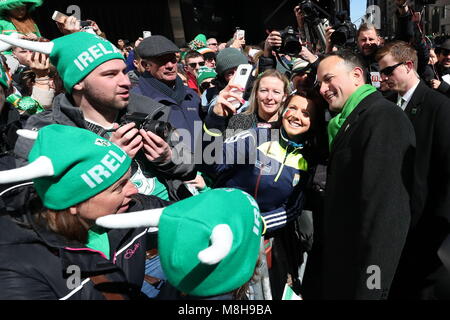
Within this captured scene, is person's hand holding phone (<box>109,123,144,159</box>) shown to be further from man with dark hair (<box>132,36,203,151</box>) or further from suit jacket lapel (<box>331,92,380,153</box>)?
suit jacket lapel (<box>331,92,380,153</box>)

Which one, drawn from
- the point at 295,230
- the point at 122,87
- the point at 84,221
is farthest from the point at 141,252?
the point at 295,230

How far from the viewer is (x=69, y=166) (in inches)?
52.4

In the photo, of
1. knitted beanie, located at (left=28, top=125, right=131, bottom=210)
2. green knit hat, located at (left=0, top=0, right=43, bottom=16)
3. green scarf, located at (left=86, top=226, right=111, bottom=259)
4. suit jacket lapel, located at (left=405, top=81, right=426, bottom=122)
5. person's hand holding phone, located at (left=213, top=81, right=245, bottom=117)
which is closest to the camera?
knitted beanie, located at (left=28, top=125, right=131, bottom=210)

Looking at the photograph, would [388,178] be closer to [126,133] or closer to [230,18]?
[126,133]

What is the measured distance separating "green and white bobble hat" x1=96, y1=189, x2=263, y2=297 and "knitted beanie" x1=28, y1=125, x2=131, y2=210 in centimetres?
24

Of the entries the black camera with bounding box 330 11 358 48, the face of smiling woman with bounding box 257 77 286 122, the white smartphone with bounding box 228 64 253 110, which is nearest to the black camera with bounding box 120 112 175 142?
the white smartphone with bounding box 228 64 253 110

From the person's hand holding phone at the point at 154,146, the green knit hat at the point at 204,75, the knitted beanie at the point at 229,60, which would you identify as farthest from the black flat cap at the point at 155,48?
the green knit hat at the point at 204,75

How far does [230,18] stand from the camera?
53.9 feet

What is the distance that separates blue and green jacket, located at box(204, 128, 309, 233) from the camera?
2510 mm

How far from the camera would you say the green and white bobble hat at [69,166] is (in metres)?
1.30

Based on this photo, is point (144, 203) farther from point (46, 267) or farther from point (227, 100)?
point (227, 100)

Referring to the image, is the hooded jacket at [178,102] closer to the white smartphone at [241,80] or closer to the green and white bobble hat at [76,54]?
the white smartphone at [241,80]

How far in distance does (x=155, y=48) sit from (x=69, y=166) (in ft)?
7.06

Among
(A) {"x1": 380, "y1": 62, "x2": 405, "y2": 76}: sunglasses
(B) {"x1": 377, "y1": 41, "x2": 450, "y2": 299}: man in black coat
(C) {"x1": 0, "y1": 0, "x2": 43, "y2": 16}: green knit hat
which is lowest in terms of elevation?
(B) {"x1": 377, "y1": 41, "x2": 450, "y2": 299}: man in black coat
